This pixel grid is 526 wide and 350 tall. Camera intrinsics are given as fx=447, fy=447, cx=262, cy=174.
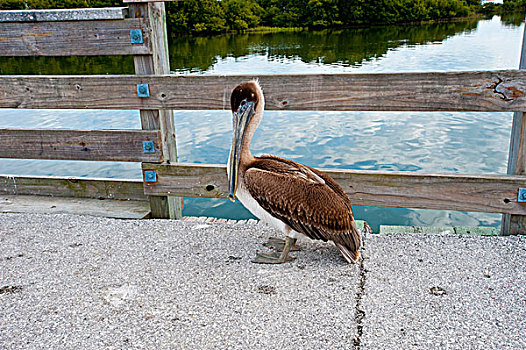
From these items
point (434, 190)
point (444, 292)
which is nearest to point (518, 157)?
point (434, 190)

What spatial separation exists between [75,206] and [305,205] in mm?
2656

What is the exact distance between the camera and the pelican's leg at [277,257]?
324cm

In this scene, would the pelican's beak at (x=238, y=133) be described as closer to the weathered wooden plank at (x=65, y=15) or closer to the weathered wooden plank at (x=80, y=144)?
the weathered wooden plank at (x=80, y=144)

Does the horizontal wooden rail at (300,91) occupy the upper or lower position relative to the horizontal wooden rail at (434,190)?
upper

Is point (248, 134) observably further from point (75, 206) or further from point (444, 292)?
point (75, 206)

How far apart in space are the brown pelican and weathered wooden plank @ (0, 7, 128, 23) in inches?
56.9

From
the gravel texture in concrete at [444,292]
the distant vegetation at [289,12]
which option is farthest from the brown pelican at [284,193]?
the distant vegetation at [289,12]

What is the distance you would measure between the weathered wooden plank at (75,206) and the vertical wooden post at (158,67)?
0.76 ft

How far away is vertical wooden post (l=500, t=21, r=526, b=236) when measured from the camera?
3416mm

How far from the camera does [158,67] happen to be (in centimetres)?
390

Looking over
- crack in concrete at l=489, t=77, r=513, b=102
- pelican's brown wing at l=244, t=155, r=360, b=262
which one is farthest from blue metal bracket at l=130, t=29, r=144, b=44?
crack in concrete at l=489, t=77, r=513, b=102

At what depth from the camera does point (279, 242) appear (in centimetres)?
353

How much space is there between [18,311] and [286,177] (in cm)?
190

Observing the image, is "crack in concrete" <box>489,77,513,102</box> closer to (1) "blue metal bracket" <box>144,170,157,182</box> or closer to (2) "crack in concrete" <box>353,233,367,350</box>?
(2) "crack in concrete" <box>353,233,367,350</box>
